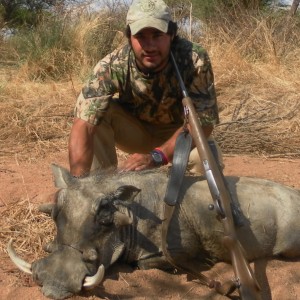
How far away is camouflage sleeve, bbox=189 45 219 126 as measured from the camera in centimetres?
439

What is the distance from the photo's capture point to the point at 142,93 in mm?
4555

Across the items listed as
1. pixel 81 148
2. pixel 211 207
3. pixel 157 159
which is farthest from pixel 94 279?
pixel 81 148

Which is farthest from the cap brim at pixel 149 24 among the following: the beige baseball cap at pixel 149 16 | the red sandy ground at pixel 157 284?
the red sandy ground at pixel 157 284

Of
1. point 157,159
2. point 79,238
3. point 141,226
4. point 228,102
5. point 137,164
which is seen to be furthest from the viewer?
point 228,102

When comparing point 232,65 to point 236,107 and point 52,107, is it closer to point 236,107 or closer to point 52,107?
point 236,107

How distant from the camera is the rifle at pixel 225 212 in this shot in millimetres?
3021

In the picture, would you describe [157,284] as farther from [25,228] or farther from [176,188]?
[25,228]

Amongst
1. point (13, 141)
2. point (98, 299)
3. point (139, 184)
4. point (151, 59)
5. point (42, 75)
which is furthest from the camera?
point (42, 75)

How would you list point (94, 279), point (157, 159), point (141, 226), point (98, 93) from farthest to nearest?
1. point (98, 93)
2. point (157, 159)
3. point (141, 226)
4. point (94, 279)

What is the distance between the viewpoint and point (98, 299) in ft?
10.2

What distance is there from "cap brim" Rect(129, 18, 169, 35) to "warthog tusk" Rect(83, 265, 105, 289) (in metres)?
1.81

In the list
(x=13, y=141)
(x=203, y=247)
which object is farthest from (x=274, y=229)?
(x=13, y=141)

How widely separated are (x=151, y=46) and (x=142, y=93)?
50 cm

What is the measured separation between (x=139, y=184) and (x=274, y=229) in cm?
90
